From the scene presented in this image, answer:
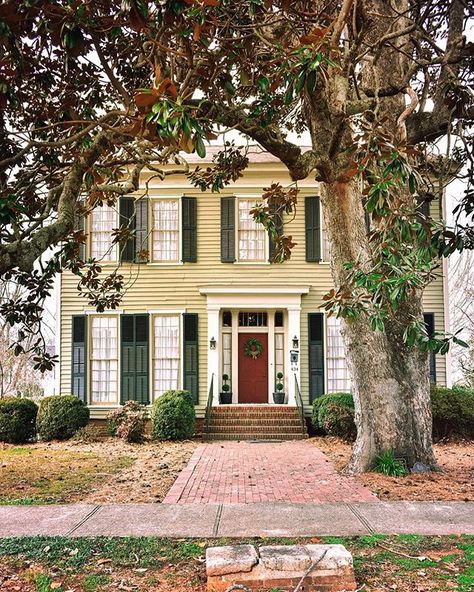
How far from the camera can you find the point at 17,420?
591 inches

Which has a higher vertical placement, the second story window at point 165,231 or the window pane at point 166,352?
the second story window at point 165,231

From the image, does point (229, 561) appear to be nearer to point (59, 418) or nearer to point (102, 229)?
point (59, 418)

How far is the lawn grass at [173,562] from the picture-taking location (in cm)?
445

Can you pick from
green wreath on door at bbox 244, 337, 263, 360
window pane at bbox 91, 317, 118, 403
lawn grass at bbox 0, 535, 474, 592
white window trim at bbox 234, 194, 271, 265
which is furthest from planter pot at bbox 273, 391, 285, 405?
lawn grass at bbox 0, 535, 474, 592

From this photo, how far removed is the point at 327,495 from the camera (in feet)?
25.5

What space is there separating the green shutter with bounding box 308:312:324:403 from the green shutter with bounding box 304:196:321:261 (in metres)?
1.67

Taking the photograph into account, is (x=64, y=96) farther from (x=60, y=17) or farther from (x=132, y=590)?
(x=132, y=590)

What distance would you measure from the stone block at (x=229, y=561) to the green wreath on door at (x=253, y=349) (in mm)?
12439

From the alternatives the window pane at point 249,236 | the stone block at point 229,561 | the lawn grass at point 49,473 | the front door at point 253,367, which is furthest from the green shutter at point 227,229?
the stone block at point 229,561

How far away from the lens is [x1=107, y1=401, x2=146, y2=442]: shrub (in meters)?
14.7

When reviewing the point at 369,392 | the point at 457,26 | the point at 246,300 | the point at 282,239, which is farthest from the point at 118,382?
the point at 457,26

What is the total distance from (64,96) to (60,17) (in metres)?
3.05

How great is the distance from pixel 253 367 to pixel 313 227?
14.0 feet

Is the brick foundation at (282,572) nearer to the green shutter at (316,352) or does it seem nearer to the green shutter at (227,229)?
the green shutter at (316,352)
